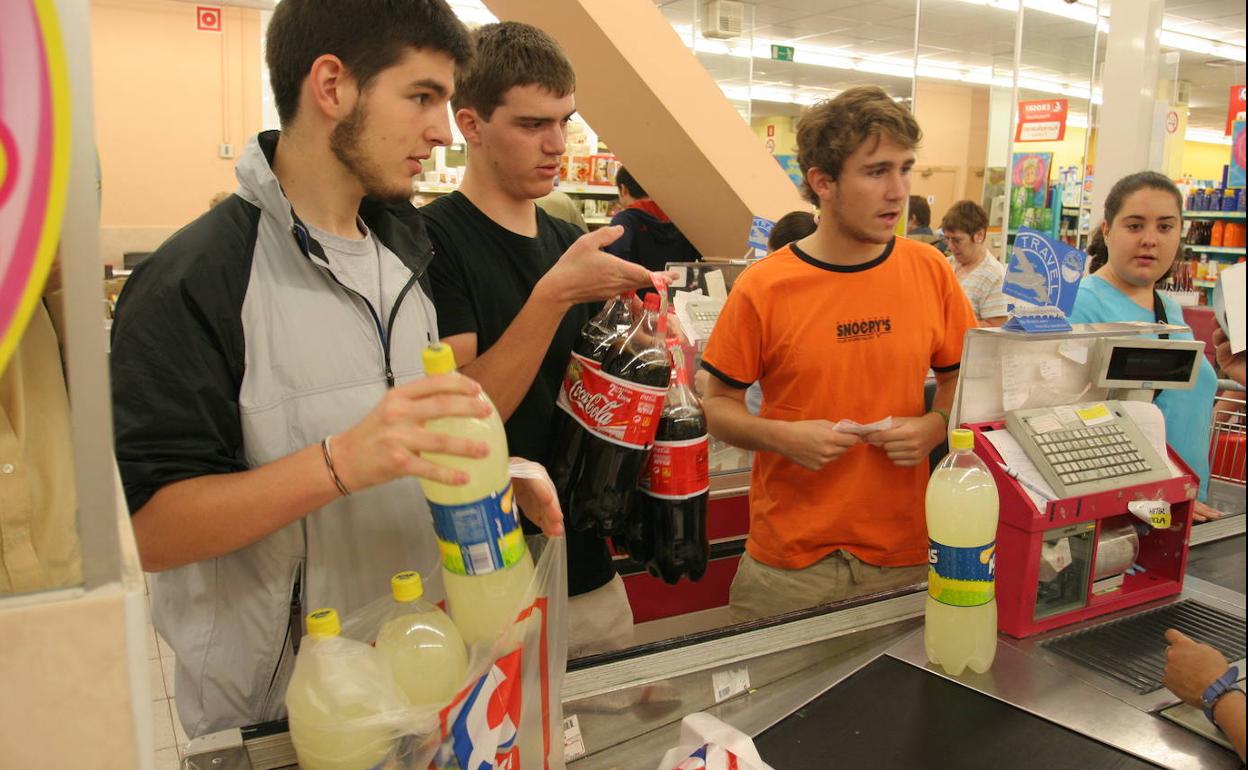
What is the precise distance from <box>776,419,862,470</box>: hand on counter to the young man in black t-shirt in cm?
47

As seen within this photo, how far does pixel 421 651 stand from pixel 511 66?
4.05 ft

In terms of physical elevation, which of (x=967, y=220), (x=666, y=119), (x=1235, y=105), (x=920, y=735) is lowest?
(x=920, y=735)

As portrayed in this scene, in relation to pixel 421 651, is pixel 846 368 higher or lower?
higher

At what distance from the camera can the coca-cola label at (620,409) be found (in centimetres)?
139

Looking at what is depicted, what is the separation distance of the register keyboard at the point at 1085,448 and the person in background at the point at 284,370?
1.02 metres

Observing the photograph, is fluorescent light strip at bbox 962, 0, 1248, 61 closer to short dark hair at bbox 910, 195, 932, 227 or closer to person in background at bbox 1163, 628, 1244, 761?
short dark hair at bbox 910, 195, 932, 227

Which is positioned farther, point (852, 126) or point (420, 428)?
point (852, 126)

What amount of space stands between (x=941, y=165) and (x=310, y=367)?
16.4m

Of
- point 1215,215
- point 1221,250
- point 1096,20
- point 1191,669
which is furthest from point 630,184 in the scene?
point 1096,20

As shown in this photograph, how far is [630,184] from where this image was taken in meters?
5.42

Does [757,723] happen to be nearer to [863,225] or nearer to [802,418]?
[802,418]

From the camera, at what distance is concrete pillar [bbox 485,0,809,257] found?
468cm

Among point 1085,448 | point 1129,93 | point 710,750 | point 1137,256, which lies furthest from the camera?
point 1129,93

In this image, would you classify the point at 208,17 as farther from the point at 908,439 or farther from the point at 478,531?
the point at 478,531
